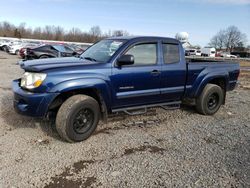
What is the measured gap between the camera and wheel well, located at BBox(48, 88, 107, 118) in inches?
181

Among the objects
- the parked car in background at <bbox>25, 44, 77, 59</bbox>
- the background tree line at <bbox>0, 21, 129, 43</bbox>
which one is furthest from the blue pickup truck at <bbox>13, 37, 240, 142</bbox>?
the background tree line at <bbox>0, 21, 129, 43</bbox>

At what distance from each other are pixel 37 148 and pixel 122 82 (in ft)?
6.05

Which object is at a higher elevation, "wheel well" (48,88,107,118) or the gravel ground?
"wheel well" (48,88,107,118)

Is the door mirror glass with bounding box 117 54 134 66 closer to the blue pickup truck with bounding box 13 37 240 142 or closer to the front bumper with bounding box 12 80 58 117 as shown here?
the blue pickup truck with bounding box 13 37 240 142

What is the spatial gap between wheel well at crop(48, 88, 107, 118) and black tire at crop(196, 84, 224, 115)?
8.97 ft

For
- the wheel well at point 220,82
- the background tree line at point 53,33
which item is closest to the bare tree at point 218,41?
the background tree line at point 53,33

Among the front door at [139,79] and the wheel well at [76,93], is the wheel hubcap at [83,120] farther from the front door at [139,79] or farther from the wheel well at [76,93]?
the front door at [139,79]

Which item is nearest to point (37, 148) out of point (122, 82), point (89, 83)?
point (89, 83)

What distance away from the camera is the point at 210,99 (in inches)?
Result: 260

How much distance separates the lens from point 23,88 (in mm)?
4500

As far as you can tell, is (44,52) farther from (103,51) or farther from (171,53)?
(171,53)

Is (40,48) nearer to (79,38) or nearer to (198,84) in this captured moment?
(198,84)

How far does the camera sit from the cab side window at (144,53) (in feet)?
16.9

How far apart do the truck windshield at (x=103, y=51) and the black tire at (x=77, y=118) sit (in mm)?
883
